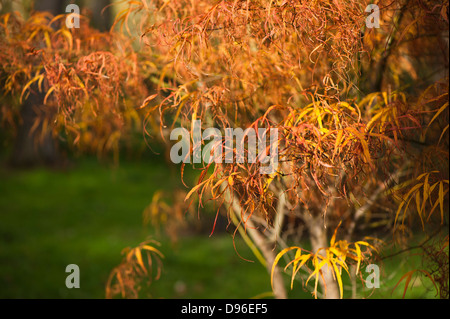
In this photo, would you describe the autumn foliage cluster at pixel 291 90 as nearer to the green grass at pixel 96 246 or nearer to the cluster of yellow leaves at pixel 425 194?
the cluster of yellow leaves at pixel 425 194

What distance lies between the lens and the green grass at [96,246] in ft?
13.5

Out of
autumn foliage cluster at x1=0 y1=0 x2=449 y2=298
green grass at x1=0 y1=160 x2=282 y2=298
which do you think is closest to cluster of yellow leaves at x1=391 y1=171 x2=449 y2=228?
autumn foliage cluster at x1=0 y1=0 x2=449 y2=298

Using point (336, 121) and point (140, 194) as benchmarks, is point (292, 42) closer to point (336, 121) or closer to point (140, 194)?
point (336, 121)

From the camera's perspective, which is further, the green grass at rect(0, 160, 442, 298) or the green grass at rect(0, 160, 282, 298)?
the green grass at rect(0, 160, 282, 298)

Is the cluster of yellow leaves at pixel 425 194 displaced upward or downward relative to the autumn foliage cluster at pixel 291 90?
downward

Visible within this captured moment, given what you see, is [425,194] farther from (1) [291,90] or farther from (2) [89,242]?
(2) [89,242]

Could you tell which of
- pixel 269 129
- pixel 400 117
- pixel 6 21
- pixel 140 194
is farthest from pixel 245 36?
pixel 140 194

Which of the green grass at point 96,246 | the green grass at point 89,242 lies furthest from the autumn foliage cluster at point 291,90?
the green grass at point 89,242

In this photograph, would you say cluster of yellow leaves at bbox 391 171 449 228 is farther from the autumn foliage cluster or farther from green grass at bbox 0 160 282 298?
green grass at bbox 0 160 282 298

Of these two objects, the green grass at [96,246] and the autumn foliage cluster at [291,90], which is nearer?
the autumn foliage cluster at [291,90]

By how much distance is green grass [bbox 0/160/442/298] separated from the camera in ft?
13.5
